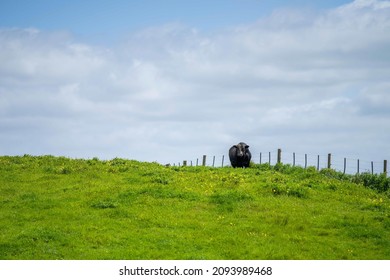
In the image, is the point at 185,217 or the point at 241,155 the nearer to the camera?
the point at 185,217

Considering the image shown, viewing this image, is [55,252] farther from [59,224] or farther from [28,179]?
[28,179]

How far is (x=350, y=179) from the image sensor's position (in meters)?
45.2

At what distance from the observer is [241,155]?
176 feet

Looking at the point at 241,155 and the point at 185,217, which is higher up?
the point at 241,155

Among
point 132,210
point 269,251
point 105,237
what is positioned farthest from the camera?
point 132,210

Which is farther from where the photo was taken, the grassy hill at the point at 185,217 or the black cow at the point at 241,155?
the black cow at the point at 241,155

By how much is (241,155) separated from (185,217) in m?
26.7

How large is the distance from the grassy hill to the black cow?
14377 millimetres

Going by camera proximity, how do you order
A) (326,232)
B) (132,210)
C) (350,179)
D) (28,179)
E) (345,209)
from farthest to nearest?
1. (350,179)
2. (28,179)
3. (345,209)
4. (132,210)
5. (326,232)

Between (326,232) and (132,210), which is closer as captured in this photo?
(326,232)

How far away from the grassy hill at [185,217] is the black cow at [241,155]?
1438 cm

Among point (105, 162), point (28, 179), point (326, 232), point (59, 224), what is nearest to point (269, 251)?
point (326, 232)

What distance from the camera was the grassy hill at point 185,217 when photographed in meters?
22.8
